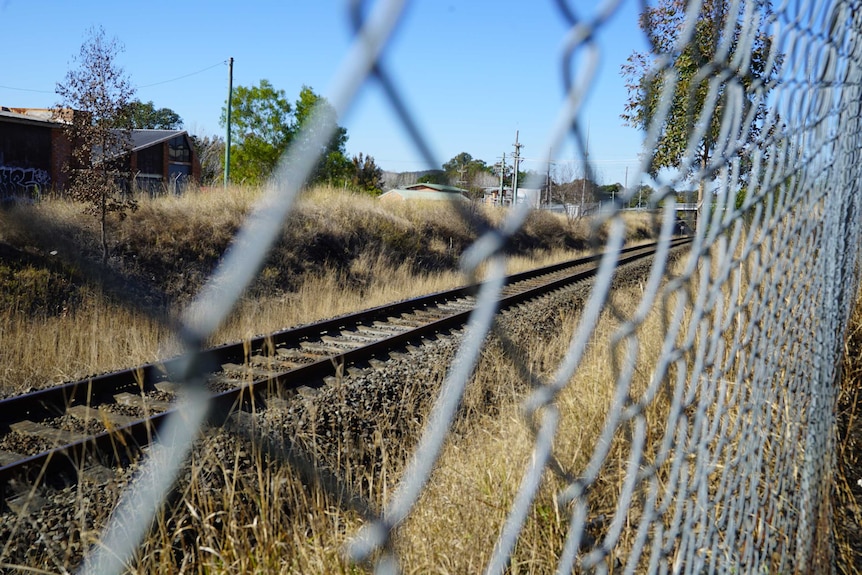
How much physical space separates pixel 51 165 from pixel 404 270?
22125 millimetres

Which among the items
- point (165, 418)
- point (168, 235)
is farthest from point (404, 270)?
point (165, 418)

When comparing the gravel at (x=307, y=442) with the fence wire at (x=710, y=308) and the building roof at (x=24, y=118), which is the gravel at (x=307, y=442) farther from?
the building roof at (x=24, y=118)

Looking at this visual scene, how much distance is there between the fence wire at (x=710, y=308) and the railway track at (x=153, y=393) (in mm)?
483

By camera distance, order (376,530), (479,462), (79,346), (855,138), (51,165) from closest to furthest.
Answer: (376,530) < (855,138) < (479,462) < (79,346) < (51,165)

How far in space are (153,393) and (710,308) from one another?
216 inches

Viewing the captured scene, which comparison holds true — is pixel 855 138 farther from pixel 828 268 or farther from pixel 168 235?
pixel 168 235

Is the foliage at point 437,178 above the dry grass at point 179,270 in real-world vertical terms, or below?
above

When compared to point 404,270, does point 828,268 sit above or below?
above

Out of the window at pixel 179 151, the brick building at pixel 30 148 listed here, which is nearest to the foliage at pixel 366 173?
the brick building at pixel 30 148

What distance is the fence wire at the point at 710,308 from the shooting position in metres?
0.71

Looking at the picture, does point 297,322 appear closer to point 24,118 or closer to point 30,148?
point 24,118

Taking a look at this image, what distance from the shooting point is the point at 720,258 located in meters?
A: 1.20

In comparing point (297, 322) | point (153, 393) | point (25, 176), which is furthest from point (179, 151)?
point (153, 393)

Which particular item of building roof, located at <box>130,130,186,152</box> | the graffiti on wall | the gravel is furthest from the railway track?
building roof, located at <box>130,130,186,152</box>
